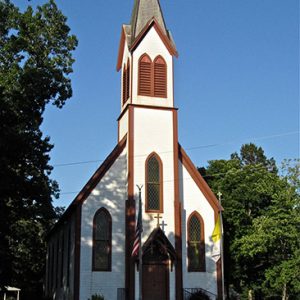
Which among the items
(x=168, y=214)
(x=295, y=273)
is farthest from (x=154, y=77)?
(x=295, y=273)

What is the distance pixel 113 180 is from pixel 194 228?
550 cm

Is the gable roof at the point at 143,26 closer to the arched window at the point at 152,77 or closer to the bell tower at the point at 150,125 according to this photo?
the bell tower at the point at 150,125

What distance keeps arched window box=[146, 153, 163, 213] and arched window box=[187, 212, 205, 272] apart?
2.19 meters

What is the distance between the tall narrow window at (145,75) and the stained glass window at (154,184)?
4.12 metres

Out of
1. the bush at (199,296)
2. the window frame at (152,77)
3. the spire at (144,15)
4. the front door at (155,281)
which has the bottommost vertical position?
the bush at (199,296)

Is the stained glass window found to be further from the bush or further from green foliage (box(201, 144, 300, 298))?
green foliage (box(201, 144, 300, 298))

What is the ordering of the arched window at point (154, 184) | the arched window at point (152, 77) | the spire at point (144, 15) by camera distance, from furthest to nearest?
1. the spire at point (144, 15)
2. the arched window at point (152, 77)
3. the arched window at point (154, 184)

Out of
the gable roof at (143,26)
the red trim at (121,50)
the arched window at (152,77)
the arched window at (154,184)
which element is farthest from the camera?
the red trim at (121,50)

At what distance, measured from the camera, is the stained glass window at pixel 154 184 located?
29312mm

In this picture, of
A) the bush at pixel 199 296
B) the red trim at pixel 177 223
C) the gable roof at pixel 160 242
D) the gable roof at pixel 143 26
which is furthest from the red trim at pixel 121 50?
the bush at pixel 199 296

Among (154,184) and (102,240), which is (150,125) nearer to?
(154,184)

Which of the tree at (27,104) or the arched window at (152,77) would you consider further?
the arched window at (152,77)

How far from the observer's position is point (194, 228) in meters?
29.8

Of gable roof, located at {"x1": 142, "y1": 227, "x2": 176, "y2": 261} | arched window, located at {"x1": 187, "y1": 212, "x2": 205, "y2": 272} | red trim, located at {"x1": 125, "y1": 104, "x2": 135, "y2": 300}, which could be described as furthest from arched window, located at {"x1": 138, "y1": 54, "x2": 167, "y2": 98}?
gable roof, located at {"x1": 142, "y1": 227, "x2": 176, "y2": 261}
